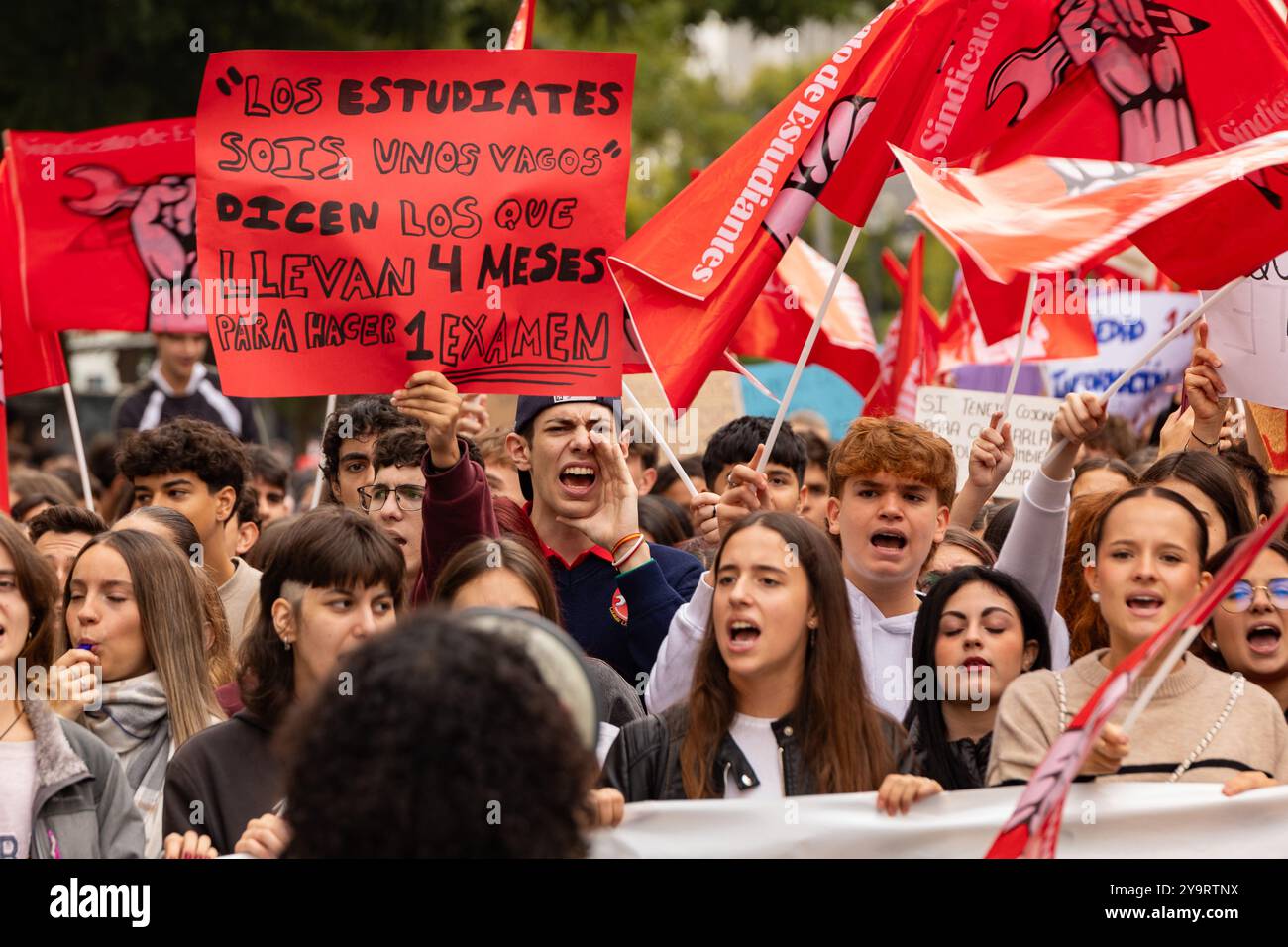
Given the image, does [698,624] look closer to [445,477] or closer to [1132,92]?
[445,477]

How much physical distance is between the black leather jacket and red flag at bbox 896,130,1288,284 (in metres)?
1.19

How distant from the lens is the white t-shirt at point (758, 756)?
403 centimetres

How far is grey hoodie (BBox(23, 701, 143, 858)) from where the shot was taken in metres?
4.04

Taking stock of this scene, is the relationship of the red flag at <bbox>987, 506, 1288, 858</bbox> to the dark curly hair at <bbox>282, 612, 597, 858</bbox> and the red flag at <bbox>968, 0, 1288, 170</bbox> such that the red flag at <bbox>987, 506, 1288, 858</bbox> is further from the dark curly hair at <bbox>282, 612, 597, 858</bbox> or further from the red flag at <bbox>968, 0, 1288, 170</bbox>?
the red flag at <bbox>968, 0, 1288, 170</bbox>

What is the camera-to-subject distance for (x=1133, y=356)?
10117mm

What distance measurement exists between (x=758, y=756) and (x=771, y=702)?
0.52ft

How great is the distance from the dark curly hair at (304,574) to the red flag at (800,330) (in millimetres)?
4474

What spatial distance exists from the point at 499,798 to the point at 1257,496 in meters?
4.37

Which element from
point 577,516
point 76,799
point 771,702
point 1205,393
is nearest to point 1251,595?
point 1205,393

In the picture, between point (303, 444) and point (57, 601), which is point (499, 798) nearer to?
point (57, 601)

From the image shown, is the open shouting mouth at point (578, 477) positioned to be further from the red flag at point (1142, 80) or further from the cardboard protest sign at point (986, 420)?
the cardboard protest sign at point (986, 420)

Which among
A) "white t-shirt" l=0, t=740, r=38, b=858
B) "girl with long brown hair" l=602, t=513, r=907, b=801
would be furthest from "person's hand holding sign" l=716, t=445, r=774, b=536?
"white t-shirt" l=0, t=740, r=38, b=858

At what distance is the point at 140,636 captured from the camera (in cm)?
501

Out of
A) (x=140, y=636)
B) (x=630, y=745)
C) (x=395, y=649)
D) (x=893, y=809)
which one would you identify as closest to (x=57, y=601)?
(x=140, y=636)
